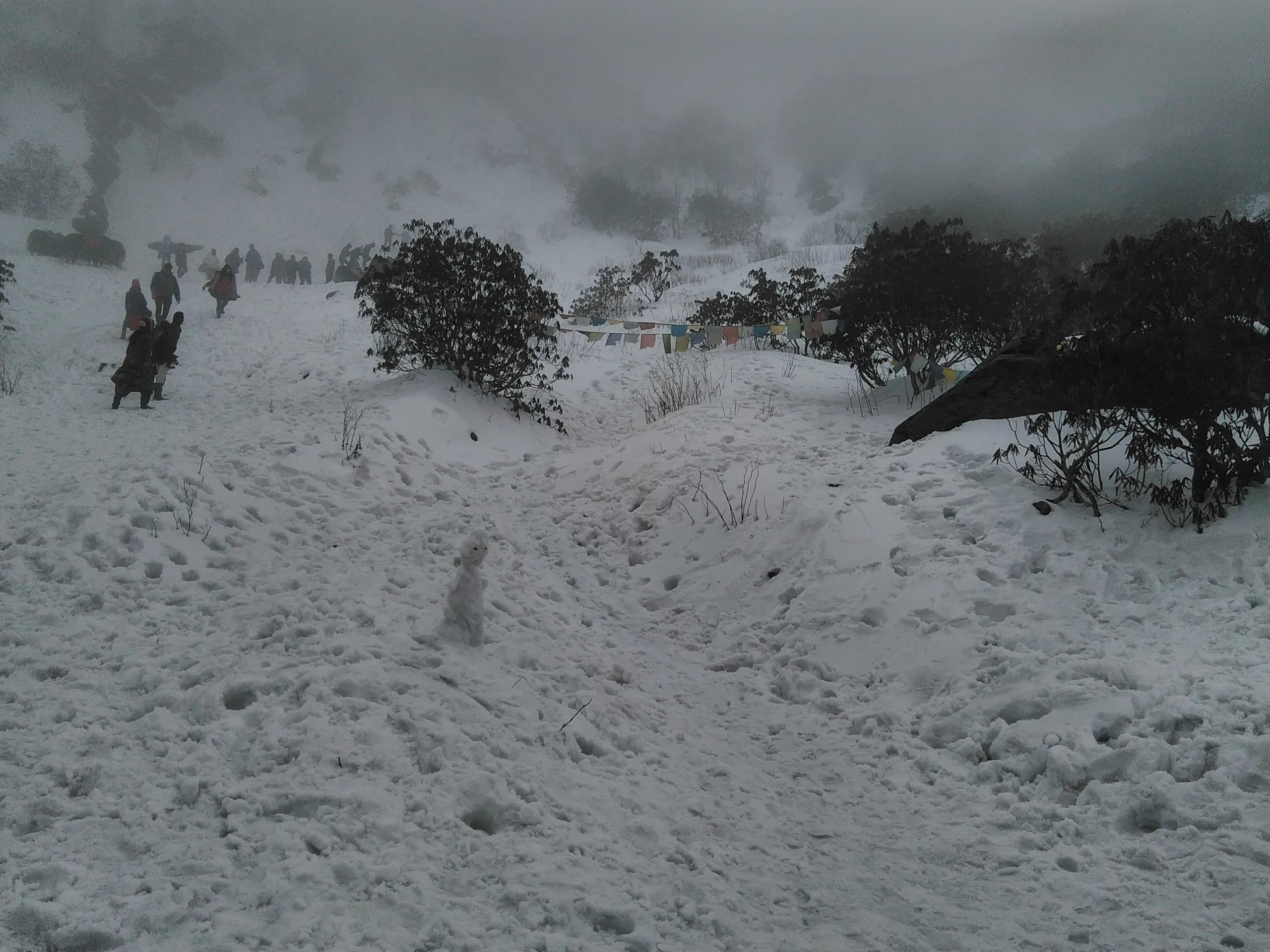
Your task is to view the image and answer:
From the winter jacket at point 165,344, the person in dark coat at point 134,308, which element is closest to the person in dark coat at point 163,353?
the winter jacket at point 165,344

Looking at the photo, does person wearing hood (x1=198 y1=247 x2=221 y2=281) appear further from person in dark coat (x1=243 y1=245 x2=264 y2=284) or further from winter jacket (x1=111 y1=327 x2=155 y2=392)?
winter jacket (x1=111 y1=327 x2=155 y2=392)

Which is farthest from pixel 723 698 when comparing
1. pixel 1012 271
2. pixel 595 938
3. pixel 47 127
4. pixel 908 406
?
pixel 47 127

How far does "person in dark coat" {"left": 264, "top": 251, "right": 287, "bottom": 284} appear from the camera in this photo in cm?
2802

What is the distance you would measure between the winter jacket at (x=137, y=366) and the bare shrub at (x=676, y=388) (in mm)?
7153

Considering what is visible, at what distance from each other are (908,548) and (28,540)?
238 inches

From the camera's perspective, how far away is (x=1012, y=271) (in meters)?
10.1

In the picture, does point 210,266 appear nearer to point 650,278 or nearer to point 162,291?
point 162,291

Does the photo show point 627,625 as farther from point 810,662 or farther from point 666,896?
point 666,896

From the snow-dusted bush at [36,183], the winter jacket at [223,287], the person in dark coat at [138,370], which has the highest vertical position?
the snow-dusted bush at [36,183]

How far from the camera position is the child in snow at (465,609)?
154 inches

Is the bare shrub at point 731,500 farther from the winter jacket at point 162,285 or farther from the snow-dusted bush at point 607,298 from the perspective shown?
the snow-dusted bush at point 607,298

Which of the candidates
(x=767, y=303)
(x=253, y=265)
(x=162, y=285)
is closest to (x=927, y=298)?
(x=767, y=303)

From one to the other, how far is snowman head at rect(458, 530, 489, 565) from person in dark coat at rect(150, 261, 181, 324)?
15.2 meters

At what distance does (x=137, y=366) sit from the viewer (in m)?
9.15
